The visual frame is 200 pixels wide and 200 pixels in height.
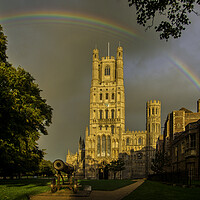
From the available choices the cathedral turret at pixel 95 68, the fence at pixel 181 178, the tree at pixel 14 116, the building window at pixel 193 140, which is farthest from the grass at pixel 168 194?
the cathedral turret at pixel 95 68

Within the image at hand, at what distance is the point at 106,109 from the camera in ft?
287

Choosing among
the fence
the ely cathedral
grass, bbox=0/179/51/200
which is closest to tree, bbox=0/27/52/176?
grass, bbox=0/179/51/200

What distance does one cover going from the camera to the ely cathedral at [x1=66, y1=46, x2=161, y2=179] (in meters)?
77.9

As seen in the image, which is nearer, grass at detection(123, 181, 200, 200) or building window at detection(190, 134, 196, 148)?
grass at detection(123, 181, 200, 200)

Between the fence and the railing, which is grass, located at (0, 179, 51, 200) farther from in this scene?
the railing

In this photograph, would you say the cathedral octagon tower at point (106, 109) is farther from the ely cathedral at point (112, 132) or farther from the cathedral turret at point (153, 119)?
the cathedral turret at point (153, 119)

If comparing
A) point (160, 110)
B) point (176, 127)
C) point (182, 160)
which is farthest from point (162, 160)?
point (160, 110)

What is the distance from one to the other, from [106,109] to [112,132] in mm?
8354

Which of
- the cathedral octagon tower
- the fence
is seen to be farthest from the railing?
the cathedral octagon tower

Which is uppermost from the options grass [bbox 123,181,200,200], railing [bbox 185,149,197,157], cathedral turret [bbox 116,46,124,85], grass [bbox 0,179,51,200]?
cathedral turret [bbox 116,46,124,85]

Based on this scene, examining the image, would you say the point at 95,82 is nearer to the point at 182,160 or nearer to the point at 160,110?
the point at 160,110

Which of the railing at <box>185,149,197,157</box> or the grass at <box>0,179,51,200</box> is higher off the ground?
the railing at <box>185,149,197,157</box>

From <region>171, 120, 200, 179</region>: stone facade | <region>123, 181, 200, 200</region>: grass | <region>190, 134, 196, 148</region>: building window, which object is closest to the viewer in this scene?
<region>123, 181, 200, 200</region>: grass

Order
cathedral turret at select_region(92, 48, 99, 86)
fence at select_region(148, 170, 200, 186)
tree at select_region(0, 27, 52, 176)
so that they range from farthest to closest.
→ cathedral turret at select_region(92, 48, 99, 86) → fence at select_region(148, 170, 200, 186) → tree at select_region(0, 27, 52, 176)
